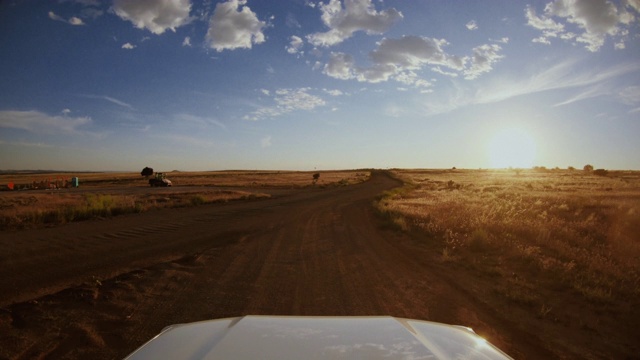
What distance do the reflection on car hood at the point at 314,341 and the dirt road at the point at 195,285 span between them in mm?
2637

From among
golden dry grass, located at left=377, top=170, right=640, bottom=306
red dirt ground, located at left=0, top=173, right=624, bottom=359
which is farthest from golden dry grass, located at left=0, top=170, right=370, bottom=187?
red dirt ground, located at left=0, top=173, right=624, bottom=359

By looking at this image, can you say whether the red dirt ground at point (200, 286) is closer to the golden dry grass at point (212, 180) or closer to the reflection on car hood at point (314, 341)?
the reflection on car hood at point (314, 341)

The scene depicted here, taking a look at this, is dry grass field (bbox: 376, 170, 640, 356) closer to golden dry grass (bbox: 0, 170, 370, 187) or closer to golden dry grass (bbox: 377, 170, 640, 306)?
golden dry grass (bbox: 377, 170, 640, 306)

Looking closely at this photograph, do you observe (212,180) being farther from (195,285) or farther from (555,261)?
(555,261)

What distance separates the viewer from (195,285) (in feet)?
22.0

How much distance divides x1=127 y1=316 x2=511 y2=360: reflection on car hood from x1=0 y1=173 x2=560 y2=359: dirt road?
2.64m

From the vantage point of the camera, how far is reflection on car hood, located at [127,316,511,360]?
1.96 metres

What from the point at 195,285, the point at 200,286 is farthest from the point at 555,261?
the point at 195,285

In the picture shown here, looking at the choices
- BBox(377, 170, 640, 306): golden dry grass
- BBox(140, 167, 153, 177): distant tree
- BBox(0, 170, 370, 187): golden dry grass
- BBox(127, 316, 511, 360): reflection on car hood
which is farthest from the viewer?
BBox(140, 167, 153, 177): distant tree

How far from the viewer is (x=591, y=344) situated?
473 centimetres

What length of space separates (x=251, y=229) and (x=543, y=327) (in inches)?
418

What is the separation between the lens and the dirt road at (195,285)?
473cm

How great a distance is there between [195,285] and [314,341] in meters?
5.29

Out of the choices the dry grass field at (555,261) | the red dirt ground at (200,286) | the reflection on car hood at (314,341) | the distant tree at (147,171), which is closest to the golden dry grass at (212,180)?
the distant tree at (147,171)
